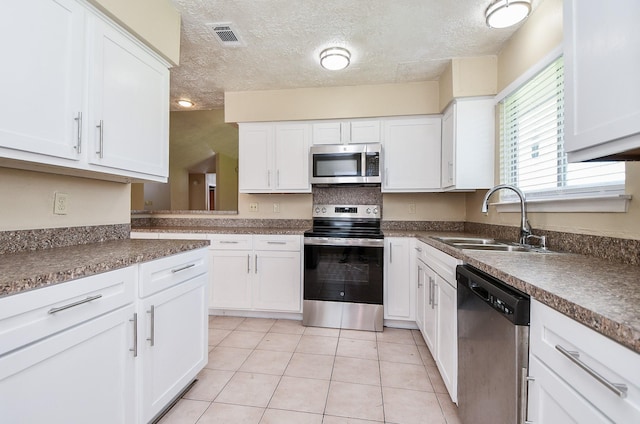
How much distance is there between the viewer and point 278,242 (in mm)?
2818

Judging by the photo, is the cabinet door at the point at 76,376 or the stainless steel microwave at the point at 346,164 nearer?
the cabinet door at the point at 76,376

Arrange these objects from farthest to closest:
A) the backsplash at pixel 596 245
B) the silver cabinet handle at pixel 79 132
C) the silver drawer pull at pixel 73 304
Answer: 1. the silver cabinet handle at pixel 79 132
2. the backsplash at pixel 596 245
3. the silver drawer pull at pixel 73 304

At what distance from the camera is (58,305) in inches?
36.6


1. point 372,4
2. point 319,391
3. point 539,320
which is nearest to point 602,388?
point 539,320

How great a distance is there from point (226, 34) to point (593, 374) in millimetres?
2588

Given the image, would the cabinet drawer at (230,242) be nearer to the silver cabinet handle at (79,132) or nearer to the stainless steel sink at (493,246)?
the silver cabinet handle at (79,132)

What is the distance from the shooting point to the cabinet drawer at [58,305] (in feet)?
2.62

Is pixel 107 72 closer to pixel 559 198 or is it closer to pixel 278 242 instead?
pixel 278 242

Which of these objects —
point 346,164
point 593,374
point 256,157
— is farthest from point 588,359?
point 256,157

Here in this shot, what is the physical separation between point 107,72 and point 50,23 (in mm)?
276

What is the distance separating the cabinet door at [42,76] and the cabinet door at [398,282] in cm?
233

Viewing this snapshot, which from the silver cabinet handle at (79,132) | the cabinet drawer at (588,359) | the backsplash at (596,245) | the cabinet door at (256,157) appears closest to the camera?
the cabinet drawer at (588,359)

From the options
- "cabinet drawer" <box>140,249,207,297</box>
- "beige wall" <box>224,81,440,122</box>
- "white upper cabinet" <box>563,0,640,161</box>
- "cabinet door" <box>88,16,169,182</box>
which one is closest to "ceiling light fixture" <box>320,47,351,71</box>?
"beige wall" <box>224,81,440,122</box>

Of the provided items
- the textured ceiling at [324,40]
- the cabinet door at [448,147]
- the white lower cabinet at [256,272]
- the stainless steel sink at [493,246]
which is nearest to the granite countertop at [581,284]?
the stainless steel sink at [493,246]
